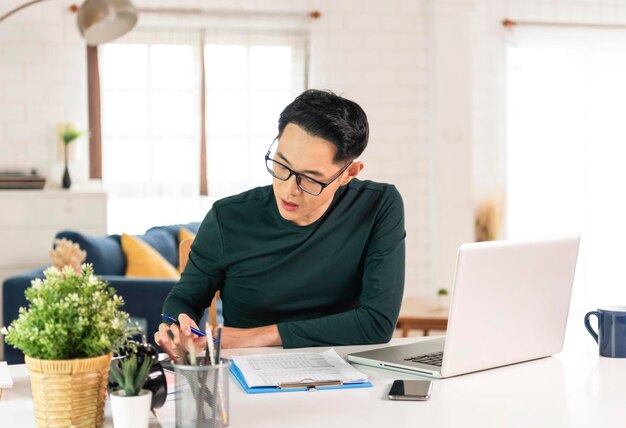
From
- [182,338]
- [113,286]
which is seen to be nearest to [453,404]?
[182,338]

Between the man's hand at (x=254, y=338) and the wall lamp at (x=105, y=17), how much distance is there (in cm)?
287

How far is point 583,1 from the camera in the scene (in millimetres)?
6691

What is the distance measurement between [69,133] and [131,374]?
455cm

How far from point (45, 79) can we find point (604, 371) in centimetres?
467

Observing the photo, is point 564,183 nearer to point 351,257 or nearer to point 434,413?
point 351,257

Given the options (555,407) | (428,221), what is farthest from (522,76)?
(555,407)

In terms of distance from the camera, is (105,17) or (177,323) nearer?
(177,323)

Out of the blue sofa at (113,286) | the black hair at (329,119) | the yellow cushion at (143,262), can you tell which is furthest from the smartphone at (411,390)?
the yellow cushion at (143,262)

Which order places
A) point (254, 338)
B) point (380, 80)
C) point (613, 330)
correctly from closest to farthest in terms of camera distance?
point (613, 330) < point (254, 338) < point (380, 80)

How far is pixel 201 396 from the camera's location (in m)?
1.41

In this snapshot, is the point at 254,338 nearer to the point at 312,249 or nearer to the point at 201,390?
the point at 312,249

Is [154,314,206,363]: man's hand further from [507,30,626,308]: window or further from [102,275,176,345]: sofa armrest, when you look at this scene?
[507,30,626,308]: window

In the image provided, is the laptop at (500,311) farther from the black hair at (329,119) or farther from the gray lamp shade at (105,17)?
the gray lamp shade at (105,17)

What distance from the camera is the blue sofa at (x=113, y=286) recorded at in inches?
164
